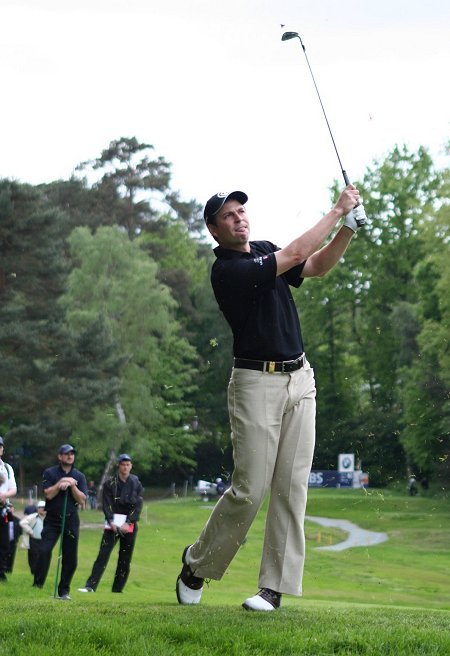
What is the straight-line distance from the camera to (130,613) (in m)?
8.13

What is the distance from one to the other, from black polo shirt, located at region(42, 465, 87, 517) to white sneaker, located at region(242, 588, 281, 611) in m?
7.65

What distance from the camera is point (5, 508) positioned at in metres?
17.9


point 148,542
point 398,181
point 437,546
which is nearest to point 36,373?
point 148,542

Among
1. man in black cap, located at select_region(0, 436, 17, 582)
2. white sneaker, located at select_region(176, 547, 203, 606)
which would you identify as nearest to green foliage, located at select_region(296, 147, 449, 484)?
man in black cap, located at select_region(0, 436, 17, 582)

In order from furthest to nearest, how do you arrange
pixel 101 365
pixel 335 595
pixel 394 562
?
pixel 101 365
pixel 394 562
pixel 335 595

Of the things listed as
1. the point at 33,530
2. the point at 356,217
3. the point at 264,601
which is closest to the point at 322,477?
the point at 33,530

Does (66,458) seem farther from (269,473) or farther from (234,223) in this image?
(234,223)

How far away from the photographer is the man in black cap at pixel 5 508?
17.1 meters

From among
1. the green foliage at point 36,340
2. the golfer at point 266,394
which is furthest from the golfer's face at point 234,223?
the green foliage at point 36,340

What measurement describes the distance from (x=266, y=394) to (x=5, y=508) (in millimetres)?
10509

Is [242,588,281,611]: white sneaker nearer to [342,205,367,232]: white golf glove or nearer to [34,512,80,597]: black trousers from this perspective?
[342,205,367,232]: white golf glove

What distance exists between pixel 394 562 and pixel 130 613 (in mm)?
34623

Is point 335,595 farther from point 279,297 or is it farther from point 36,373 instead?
point 36,373

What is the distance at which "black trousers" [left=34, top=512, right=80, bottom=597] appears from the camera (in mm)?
14953
